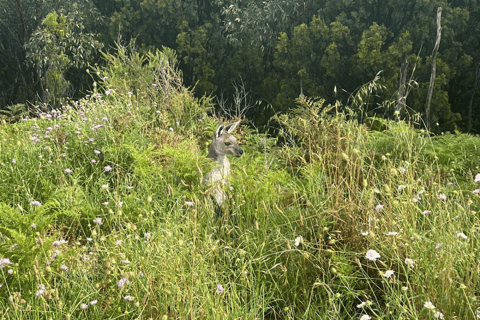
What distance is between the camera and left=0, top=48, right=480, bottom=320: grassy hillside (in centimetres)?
304

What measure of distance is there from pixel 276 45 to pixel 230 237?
12734 millimetres

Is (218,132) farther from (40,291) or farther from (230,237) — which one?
(40,291)

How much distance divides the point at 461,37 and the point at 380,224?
13.2 meters

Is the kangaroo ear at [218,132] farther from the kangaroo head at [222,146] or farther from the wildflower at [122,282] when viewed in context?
the wildflower at [122,282]

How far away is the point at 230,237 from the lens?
4.25 m

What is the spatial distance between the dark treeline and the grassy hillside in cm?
760

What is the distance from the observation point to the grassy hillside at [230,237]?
3039mm

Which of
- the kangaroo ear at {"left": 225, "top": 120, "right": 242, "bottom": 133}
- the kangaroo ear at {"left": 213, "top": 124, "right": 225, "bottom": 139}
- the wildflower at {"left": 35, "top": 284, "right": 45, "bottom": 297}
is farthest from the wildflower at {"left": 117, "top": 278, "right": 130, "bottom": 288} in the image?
the kangaroo ear at {"left": 225, "top": 120, "right": 242, "bottom": 133}

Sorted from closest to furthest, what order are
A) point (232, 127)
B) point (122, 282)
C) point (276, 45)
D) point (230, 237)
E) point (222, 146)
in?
point (122, 282), point (230, 237), point (222, 146), point (232, 127), point (276, 45)

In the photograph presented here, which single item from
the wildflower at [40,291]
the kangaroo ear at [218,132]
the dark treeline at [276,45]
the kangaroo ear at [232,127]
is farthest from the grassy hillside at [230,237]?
the dark treeline at [276,45]

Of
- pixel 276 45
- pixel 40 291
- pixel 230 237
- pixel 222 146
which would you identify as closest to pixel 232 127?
pixel 222 146

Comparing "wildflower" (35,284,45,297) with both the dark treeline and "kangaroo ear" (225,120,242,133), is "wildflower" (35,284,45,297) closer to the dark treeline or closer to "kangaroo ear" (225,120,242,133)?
"kangaroo ear" (225,120,242,133)

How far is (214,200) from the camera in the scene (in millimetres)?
4465

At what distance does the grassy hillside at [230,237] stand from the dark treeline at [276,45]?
7.60m
